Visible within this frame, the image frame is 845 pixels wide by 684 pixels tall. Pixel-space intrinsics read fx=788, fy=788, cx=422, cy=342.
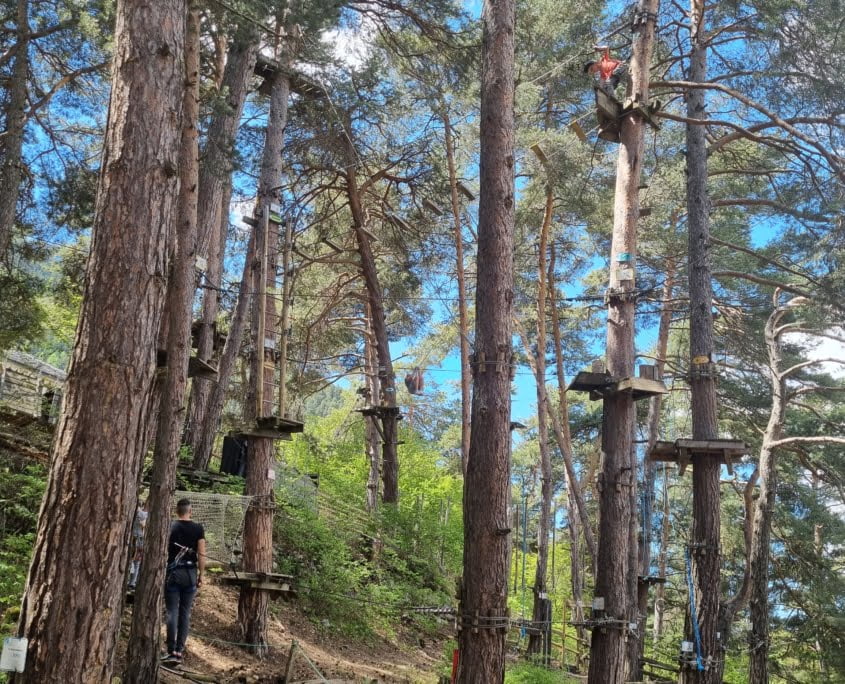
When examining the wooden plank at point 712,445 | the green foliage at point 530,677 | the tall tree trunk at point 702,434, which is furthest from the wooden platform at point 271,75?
the green foliage at point 530,677

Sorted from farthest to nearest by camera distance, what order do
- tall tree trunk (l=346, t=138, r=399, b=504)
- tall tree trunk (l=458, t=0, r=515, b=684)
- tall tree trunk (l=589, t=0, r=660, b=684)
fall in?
1. tall tree trunk (l=346, t=138, r=399, b=504)
2. tall tree trunk (l=589, t=0, r=660, b=684)
3. tall tree trunk (l=458, t=0, r=515, b=684)

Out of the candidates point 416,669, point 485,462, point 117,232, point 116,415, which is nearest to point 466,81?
point 485,462

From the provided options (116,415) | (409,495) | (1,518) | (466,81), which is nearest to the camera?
(116,415)

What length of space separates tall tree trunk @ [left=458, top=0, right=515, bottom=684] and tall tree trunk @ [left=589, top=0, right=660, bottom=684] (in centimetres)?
205

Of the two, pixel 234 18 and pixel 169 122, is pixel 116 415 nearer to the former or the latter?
pixel 169 122

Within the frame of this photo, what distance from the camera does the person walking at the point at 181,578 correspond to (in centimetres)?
710

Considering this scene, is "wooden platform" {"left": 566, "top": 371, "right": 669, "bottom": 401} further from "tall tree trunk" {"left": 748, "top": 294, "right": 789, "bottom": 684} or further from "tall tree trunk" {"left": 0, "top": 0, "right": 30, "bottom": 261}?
"tall tree trunk" {"left": 0, "top": 0, "right": 30, "bottom": 261}

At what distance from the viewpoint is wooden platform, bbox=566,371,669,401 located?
330 inches

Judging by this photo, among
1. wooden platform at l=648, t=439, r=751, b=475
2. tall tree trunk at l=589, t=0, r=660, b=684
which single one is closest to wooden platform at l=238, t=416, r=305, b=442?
tall tree trunk at l=589, t=0, r=660, b=684

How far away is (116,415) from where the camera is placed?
454 centimetres

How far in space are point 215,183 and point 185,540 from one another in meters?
4.94

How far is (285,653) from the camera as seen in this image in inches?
362

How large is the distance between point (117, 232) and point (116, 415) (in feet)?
3.78

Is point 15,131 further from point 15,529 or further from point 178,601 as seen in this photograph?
point 178,601
